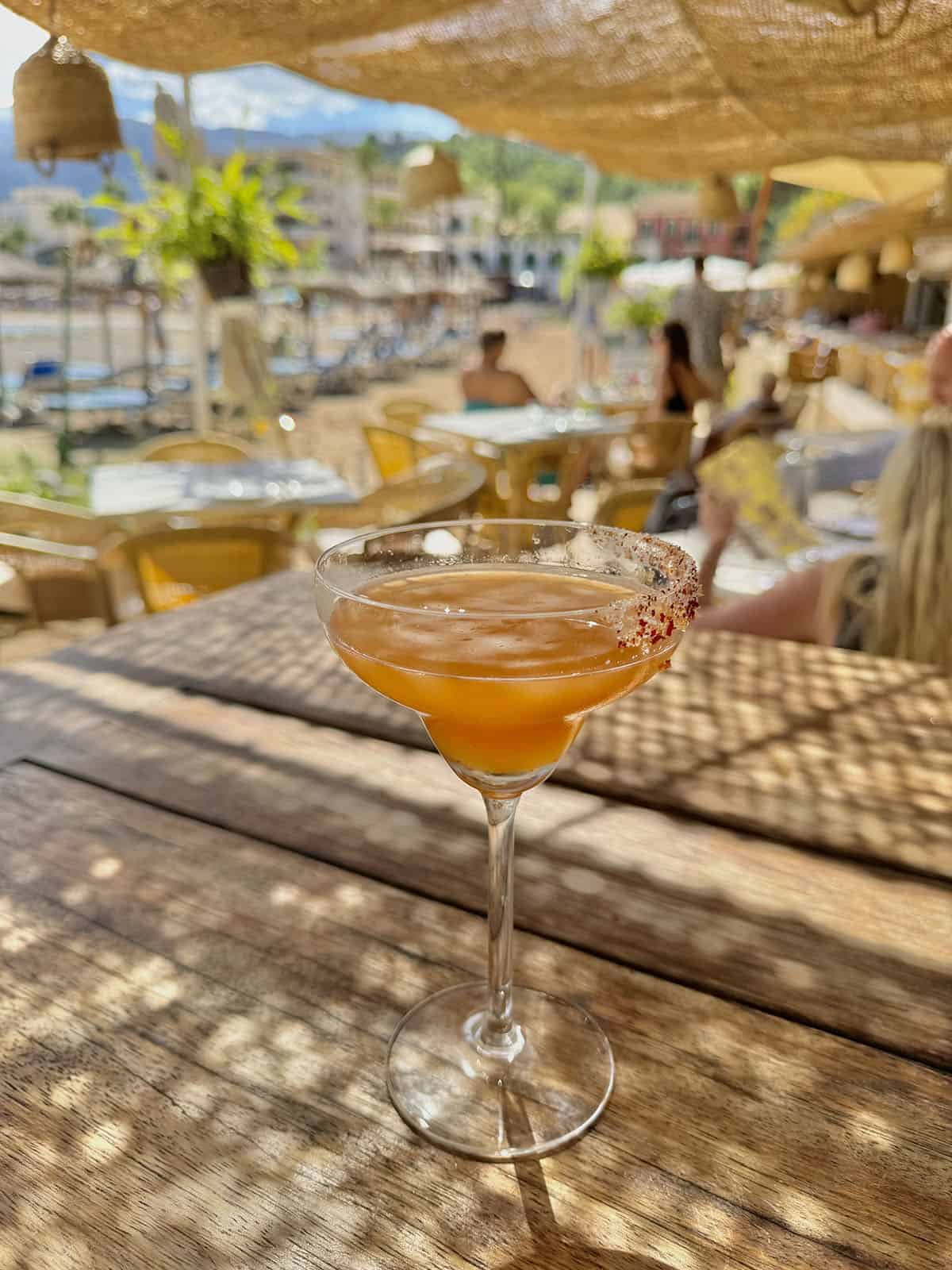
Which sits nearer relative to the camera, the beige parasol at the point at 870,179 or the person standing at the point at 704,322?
the beige parasol at the point at 870,179

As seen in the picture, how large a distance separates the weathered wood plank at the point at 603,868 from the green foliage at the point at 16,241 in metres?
18.4

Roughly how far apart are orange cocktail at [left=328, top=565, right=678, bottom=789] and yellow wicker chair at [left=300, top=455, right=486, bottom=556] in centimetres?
250

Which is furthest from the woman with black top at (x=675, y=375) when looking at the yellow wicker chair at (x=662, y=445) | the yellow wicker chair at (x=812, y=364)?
the yellow wicker chair at (x=812, y=364)

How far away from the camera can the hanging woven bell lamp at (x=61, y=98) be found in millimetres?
2475

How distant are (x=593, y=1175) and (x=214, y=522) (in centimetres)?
404

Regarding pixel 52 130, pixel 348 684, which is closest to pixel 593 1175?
pixel 348 684

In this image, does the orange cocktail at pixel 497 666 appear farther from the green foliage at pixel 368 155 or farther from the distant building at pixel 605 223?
the green foliage at pixel 368 155

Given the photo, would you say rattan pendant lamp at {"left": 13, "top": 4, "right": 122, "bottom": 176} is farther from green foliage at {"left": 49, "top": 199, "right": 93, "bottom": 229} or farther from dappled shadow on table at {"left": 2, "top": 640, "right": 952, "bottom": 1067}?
green foliage at {"left": 49, "top": 199, "right": 93, "bottom": 229}

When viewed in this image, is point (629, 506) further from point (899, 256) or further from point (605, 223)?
point (899, 256)

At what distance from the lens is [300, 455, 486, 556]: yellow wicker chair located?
11.6ft

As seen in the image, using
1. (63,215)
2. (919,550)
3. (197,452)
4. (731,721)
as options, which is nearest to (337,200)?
(63,215)

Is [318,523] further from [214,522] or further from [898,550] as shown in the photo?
[898,550]

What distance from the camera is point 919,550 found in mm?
1849

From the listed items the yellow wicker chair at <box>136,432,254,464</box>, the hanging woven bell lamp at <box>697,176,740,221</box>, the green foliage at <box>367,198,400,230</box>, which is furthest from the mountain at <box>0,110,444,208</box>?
the green foliage at <box>367,198,400,230</box>
